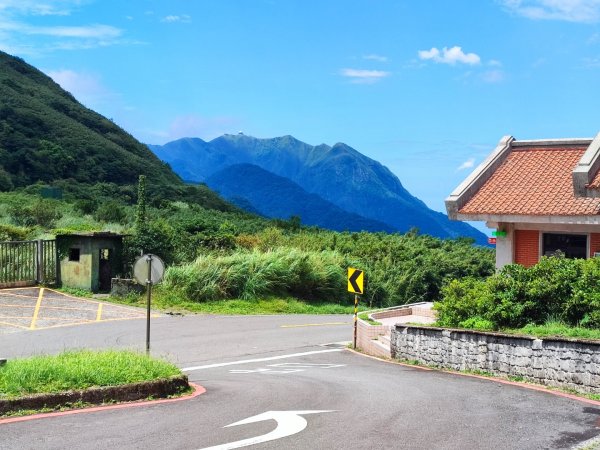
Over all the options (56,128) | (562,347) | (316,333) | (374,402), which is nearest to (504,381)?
(562,347)

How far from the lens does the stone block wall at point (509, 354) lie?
38.1 feet

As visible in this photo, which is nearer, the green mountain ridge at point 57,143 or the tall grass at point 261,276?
the tall grass at point 261,276

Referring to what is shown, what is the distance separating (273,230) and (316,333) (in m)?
16.6

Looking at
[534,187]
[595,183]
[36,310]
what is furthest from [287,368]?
[36,310]

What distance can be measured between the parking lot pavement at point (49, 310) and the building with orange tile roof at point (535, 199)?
1241 cm

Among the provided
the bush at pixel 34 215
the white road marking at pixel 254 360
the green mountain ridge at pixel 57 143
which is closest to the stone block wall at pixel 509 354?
the white road marking at pixel 254 360

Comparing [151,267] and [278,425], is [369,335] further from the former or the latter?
[278,425]

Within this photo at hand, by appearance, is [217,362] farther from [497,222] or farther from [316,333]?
[497,222]

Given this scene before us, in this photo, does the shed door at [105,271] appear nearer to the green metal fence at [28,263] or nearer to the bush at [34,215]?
the green metal fence at [28,263]

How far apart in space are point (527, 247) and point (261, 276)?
1315 centimetres

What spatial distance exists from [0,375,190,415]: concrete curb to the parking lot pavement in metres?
13.2

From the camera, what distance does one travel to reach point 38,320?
24250mm

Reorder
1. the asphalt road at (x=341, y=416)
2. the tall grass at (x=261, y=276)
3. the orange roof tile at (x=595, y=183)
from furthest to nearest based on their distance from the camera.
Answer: the tall grass at (x=261, y=276), the orange roof tile at (x=595, y=183), the asphalt road at (x=341, y=416)

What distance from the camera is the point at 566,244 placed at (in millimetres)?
19688
